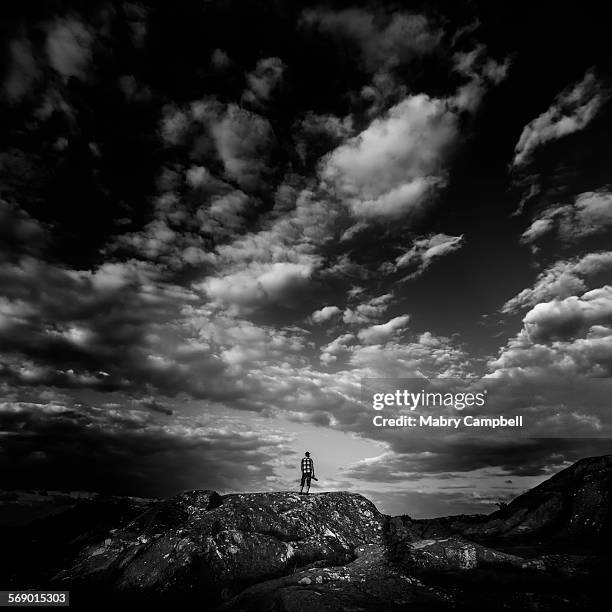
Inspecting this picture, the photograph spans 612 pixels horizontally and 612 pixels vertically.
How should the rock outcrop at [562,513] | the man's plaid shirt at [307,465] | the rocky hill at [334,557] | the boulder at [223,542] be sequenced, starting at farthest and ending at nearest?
the man's plaid shirt at [307,465], the rock outcrop at [562,513], the boulder at [223,542], the rocky hill at [334,557]

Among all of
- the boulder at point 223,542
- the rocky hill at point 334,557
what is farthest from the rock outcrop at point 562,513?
the boulder at point 223,542

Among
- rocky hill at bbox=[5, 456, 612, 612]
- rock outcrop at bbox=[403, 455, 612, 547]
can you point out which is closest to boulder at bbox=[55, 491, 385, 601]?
rocky hill at bbox=[5, 456, 612, 612]

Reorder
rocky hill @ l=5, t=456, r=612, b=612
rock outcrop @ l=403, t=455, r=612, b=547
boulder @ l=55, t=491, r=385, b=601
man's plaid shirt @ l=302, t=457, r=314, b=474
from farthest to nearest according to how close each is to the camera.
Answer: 1. man's plaid shirt @ l=302, t=457, r=314, b=474
2. rock outcrop @ l=403, t=455, r=612, b=547
3. boulder @ l=55, t=491, r=385, b=601
4. rocky hill @ l=5, t=456, r=612, b=612

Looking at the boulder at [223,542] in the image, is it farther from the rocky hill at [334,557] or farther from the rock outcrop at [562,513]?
the rock outcrop at [562,513]

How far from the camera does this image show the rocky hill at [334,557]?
1213cm

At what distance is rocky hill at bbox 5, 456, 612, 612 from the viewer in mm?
12133

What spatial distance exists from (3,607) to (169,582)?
7.72m

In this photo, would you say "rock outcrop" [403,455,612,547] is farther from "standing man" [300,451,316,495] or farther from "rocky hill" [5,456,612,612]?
"standing man" [300,451,316,495]

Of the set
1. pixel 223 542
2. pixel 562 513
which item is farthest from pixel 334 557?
pixel 562 513

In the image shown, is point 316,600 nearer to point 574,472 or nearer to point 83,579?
point 83,579

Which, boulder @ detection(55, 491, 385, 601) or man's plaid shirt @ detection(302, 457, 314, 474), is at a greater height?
man's plaid shirt @ detection(302, 457, 314, 474)

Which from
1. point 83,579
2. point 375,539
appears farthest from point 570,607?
point 83,579

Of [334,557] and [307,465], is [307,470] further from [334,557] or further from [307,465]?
[334,557]

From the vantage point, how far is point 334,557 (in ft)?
55.4
